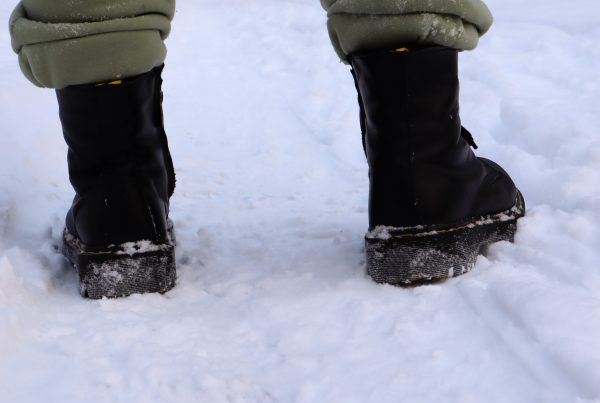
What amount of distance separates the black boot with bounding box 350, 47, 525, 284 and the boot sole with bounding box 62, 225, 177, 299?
1.25ft

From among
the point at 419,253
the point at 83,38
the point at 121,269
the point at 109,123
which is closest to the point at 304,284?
the point at 419,253

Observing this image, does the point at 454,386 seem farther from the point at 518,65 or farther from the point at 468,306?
the point at 518,65

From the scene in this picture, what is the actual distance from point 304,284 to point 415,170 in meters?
0.28

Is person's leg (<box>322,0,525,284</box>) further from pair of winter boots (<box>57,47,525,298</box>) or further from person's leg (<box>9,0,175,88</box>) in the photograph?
person's leg (<box>9,0,175,88</box>)

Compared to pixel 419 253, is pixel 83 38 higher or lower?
higher

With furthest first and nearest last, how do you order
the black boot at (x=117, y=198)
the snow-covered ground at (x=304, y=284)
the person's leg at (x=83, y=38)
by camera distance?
the black boot at (x=117, y=198) → the person's leg at (x=83, y=38) → the snow-covered ground at (x=304, y=284)

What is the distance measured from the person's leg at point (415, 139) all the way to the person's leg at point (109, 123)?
345 millimetres

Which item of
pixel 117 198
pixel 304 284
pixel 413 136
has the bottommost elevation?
pixel 304 284

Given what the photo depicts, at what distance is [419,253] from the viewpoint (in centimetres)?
131

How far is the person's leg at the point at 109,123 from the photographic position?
1224mm

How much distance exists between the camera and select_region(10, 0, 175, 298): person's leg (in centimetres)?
122

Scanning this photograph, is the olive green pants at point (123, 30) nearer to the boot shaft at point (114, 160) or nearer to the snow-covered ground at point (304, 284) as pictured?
the boot shaft at point (114, 160)

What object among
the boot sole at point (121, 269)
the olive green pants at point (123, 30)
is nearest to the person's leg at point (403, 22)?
the olive green pants at point (123, 30)

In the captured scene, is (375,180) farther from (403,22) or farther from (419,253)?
(403,22)
